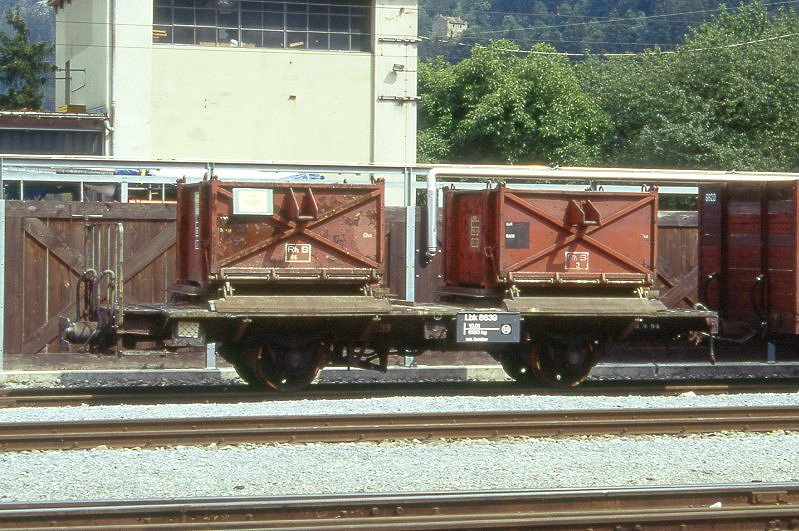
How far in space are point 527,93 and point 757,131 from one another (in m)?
14.9

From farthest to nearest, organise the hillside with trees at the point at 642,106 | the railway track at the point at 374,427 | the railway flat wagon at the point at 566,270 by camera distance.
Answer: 1. the hillside with trees at the point at 642,106
2. the railway flat wagon at the point at 566,270
3. the railway track at the point at 374,427

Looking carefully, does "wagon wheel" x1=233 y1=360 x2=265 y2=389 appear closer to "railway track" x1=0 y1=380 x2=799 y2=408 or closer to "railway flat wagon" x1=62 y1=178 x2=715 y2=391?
"railway flat wagon" x1=62 y1=178 x2=715 y2=391

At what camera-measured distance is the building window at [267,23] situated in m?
42.6

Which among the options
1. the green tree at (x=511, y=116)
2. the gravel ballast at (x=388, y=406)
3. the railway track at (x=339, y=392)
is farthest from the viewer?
the green tree at (x=511, y=116)

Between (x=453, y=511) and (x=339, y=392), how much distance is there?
6928 millimetres

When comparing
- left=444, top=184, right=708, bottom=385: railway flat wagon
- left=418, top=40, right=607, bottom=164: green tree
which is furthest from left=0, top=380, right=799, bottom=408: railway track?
left=418, top=40, right=607, bottom=164: green tree

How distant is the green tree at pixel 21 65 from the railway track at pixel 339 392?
55425 mm

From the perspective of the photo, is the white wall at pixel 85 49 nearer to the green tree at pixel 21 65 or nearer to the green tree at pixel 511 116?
the green tree at pixel 511 116

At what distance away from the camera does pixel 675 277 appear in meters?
18.4

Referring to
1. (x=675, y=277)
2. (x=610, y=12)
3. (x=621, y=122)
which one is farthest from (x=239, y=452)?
(x=610, y=12)

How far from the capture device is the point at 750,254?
1588 cm

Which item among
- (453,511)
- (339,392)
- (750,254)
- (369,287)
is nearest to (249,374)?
(339,392)

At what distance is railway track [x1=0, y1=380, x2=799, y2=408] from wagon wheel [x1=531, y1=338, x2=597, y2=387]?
194 mm

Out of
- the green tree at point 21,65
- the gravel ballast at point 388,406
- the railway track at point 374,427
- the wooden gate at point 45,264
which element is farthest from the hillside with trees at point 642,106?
the railway track at point 374,427
